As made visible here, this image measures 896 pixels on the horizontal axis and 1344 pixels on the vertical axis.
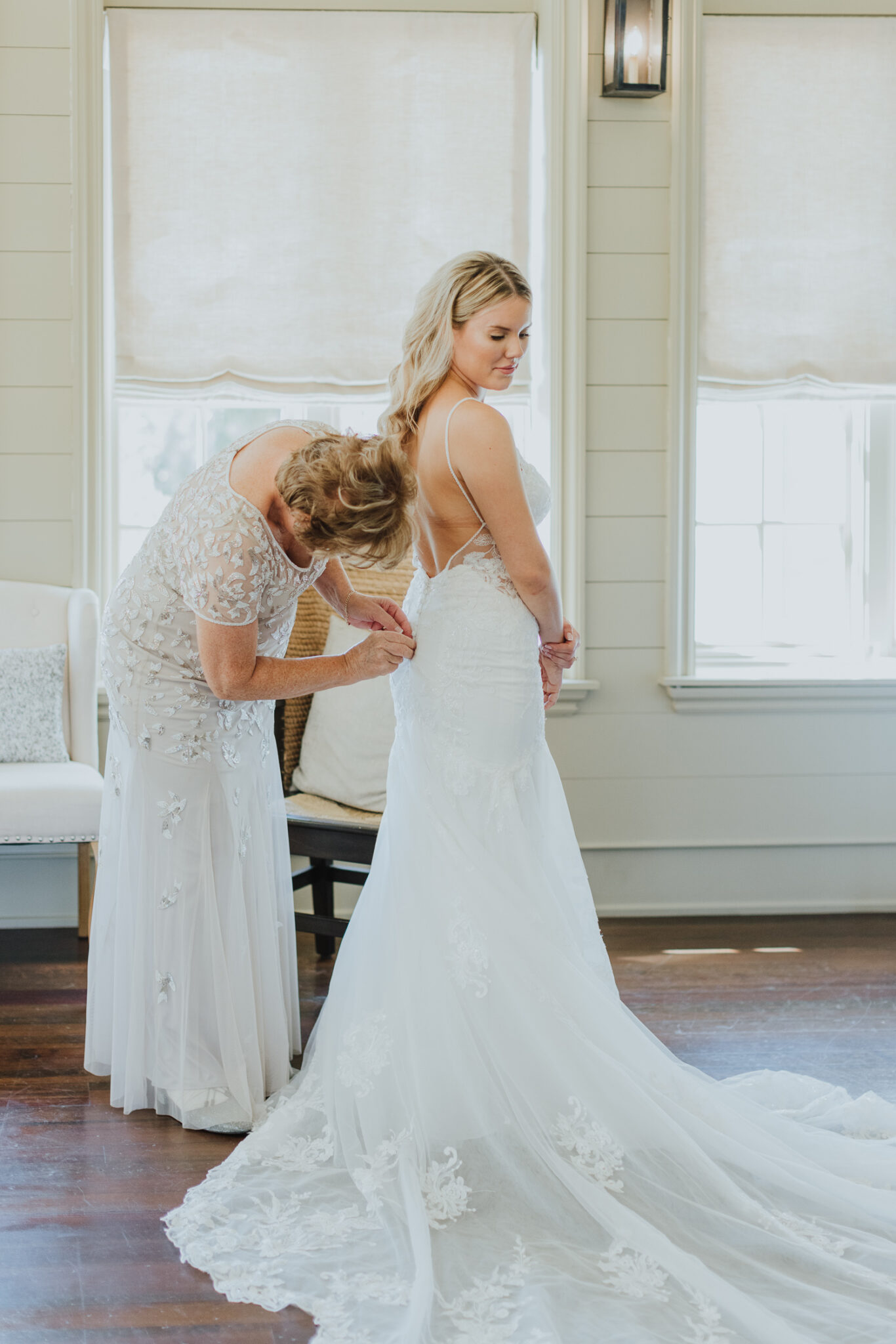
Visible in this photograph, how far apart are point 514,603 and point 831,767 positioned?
2136 mm

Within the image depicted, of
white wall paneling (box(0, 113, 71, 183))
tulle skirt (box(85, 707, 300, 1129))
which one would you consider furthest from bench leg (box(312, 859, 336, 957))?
white wall paneling (box(0, 113, 71, 183))

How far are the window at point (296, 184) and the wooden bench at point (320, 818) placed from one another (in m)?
0.73

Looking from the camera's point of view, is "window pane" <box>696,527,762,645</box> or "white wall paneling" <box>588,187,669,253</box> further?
"window pane" <box>696,527,762,645</box>

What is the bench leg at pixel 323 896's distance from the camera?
3.28 meters

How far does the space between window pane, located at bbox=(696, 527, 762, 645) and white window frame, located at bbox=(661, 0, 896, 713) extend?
0.26m

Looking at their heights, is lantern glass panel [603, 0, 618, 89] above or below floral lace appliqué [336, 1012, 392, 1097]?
above

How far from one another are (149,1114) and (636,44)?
331 centimetres

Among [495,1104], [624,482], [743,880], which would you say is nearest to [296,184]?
[624,482]

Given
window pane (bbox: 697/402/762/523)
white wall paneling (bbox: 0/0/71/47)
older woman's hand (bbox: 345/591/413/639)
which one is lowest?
older woman's hand (bbox: 345/591/413/639)

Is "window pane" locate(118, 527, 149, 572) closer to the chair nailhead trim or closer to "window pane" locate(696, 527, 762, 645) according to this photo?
the chair nailhead trim

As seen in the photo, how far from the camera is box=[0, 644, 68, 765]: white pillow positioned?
3475 millimetres

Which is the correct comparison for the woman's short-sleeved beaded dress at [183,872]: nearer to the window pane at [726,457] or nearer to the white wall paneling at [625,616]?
the white wall paneling at [625,616]

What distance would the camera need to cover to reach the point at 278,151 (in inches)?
146

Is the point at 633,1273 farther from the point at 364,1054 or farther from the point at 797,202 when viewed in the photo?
the point at 797,202
